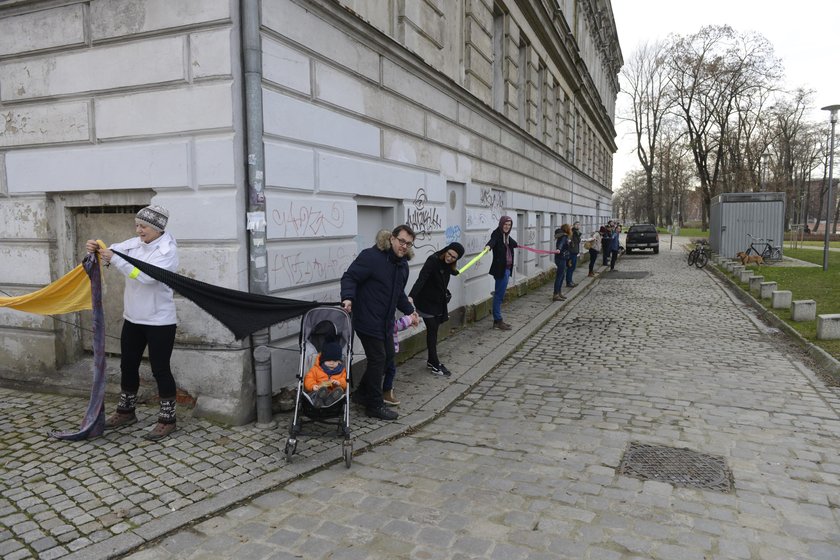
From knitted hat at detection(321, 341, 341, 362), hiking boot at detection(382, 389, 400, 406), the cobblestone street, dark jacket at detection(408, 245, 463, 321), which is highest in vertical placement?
dark jacket at detection(408, 245, 463, 321)

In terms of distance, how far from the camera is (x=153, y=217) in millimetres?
4719

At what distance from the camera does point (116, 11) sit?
5.37 meters

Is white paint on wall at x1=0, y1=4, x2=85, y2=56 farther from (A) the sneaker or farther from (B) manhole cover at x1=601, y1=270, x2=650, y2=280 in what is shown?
(B) manhole cover at x1=601, y1=270, x2=650, y2=280

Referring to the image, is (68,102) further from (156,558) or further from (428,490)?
(428,490)

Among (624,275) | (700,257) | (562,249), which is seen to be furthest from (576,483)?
(700,257)

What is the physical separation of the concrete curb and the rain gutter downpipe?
266 inches

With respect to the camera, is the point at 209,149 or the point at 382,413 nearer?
Result: the point at 209,149

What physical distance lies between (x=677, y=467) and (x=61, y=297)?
5482mm

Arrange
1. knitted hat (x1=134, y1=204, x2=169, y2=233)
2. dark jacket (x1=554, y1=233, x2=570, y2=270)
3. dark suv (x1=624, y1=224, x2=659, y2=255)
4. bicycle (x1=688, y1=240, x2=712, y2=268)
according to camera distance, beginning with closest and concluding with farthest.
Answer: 1. knitted hat (x1=134, y1=204, x2=169, y2=233)
2. dark jacket (x1=554, y1=233, x2=570, y2=270)
3. bicycle (x1=688, y1=240, x2=712, y2=268)
4. dark suv (x1=624, y1=224, x2=659, y2=255)

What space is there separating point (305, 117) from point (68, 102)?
7.69 ft

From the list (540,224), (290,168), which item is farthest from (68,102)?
(540,224)

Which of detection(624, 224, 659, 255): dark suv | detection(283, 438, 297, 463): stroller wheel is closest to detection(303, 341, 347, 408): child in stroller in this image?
detection(283, 438, 297, 463): stroller wheel

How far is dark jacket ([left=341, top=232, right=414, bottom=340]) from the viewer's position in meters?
5.38

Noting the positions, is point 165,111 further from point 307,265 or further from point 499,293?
point 499,293
